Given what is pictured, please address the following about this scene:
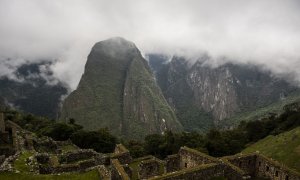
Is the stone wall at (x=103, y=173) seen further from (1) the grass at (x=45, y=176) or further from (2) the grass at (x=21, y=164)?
(2) the grass at (x=21, y=164)

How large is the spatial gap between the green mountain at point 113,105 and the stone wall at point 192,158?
13394 cm

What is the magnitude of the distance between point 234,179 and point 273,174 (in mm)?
4153

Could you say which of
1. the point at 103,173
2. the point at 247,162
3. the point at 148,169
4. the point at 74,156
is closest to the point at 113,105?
the point at 74,156

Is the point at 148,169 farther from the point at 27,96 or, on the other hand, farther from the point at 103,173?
the point at 27,96

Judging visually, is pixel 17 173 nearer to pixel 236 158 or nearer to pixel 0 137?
pixel 236 158

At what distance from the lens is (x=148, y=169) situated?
2303cm

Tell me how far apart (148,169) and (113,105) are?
530 ft

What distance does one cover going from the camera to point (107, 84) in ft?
628

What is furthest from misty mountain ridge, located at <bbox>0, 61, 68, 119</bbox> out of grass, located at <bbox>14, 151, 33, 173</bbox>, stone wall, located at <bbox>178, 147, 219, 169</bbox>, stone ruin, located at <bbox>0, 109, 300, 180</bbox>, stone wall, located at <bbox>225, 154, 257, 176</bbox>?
stone wall, located at <bbox>225, 154, 257, 176</bbox>

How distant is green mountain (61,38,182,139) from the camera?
552 ft

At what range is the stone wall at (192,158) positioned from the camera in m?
19.6

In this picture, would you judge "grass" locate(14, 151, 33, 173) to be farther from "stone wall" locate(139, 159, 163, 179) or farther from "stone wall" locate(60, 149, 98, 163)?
"stone wall" locate(139, 159, 163, 179)

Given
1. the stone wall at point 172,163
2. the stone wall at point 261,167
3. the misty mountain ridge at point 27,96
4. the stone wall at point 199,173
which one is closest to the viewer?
the stone wall at point 199,173

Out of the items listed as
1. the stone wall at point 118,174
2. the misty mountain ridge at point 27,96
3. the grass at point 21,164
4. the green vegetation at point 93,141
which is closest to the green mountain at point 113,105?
the misty mountain ridge at point 27,96
